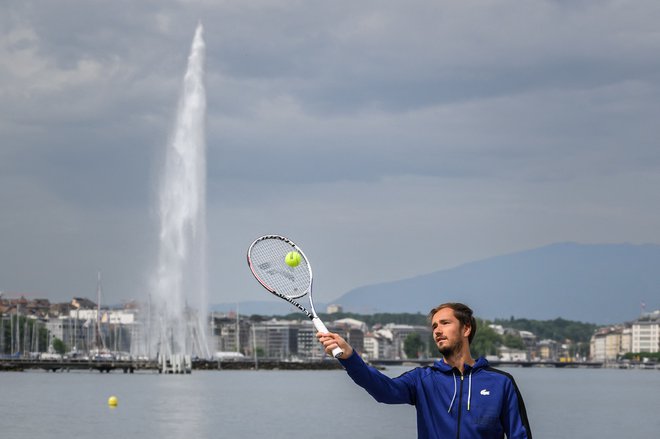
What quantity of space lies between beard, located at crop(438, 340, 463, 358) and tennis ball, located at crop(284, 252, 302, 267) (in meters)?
1.48

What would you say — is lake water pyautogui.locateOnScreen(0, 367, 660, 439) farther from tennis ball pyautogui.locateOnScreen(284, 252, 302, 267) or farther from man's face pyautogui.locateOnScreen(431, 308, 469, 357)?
man's face pyautogui.locateOnScreen(431, 308, 469, 357)

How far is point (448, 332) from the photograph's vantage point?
6164 mm

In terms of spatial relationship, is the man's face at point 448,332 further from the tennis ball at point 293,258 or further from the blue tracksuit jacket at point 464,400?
the tennis ball at point 293,258

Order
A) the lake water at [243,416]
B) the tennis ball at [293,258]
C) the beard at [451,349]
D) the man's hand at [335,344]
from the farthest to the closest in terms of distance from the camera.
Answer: the lake water at [243,416], the tennis ball at [293,258], the beard at [451,349], the man's hand at [335,344]

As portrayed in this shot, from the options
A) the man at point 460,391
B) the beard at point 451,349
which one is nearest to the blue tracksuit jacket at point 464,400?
the man at point 460,391

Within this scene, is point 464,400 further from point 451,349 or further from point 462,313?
point 462,313

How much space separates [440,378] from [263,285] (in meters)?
1.54

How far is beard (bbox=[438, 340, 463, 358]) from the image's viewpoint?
616 centimetres

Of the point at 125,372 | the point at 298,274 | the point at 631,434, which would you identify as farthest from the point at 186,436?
the point at 125,372

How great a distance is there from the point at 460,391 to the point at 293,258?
5.23 ft

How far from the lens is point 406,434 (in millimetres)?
45844

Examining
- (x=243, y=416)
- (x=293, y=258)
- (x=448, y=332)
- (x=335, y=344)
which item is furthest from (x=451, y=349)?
(x=243, y=416)

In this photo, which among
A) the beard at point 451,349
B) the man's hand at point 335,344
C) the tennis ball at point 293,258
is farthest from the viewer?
the tennis ball at point 293,258

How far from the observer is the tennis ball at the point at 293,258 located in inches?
293
